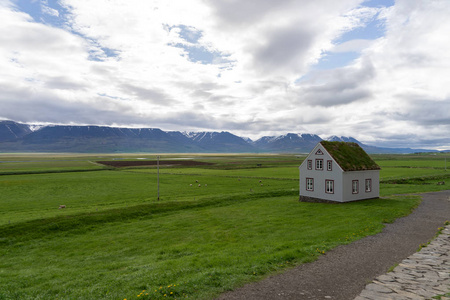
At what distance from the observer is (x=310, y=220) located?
29156 mm

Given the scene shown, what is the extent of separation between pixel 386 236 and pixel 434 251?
4322 mm

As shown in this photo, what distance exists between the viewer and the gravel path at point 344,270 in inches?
434

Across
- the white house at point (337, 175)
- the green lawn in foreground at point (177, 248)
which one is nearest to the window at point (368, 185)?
the white house at point (337, 175)

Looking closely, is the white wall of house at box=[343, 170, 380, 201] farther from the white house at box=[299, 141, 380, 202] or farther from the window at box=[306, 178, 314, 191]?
the window at box=[306, 178, 314, 191]

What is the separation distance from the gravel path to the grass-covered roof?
1913 centimetres

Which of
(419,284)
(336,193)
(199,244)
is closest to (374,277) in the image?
(419,284)

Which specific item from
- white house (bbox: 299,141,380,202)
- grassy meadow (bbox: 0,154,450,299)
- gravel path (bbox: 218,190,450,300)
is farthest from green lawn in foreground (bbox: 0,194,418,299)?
white house (bbox: 299,141,380,202)

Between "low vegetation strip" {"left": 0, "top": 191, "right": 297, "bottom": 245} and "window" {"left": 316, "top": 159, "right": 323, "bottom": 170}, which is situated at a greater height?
"window" {"left": 316, "top": 159, "right": 323, "bottom": 170}

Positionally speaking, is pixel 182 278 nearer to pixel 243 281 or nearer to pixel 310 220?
pixel 243 281

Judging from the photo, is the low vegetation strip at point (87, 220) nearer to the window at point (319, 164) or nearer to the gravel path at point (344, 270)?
the window at point (319, 164)

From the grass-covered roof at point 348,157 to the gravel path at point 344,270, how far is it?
19.1 m

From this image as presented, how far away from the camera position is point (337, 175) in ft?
133

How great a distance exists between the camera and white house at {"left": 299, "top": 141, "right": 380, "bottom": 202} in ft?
133

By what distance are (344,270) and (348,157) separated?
33.5 metres
